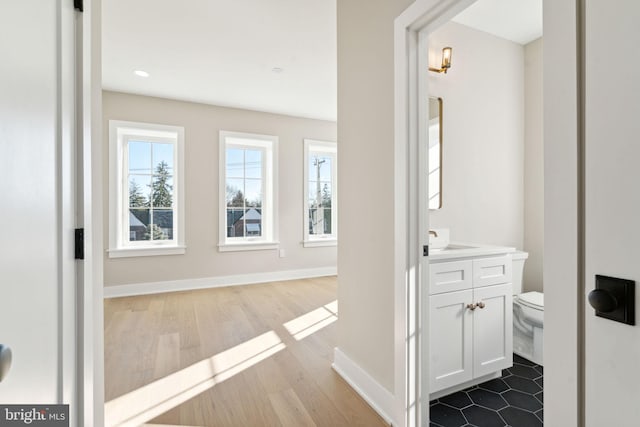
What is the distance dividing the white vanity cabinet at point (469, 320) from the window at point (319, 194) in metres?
3.24

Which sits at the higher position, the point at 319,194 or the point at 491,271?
the point at 319,194

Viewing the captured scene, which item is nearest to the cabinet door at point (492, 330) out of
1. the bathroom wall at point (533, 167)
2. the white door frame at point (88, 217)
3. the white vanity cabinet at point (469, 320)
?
the white vanity cabinet at point (469, 320)

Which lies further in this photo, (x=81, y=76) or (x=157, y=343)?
(x=157, y=343)

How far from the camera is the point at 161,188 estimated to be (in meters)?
4.16

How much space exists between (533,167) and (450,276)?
176 centimetres

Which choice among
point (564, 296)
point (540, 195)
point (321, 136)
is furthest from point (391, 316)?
point (321, 136)

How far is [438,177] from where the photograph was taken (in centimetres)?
Result: 241

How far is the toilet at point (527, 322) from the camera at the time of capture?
216 centimetres

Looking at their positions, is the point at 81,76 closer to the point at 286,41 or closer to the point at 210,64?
the point at 286,41

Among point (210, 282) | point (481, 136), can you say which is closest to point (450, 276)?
point (481, 136)

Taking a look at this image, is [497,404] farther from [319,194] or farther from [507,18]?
[319,194]

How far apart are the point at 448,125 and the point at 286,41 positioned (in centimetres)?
163

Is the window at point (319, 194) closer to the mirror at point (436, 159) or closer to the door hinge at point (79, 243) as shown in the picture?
the mirror at point (436, 159)

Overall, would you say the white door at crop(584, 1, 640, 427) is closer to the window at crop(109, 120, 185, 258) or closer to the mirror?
the mirror
